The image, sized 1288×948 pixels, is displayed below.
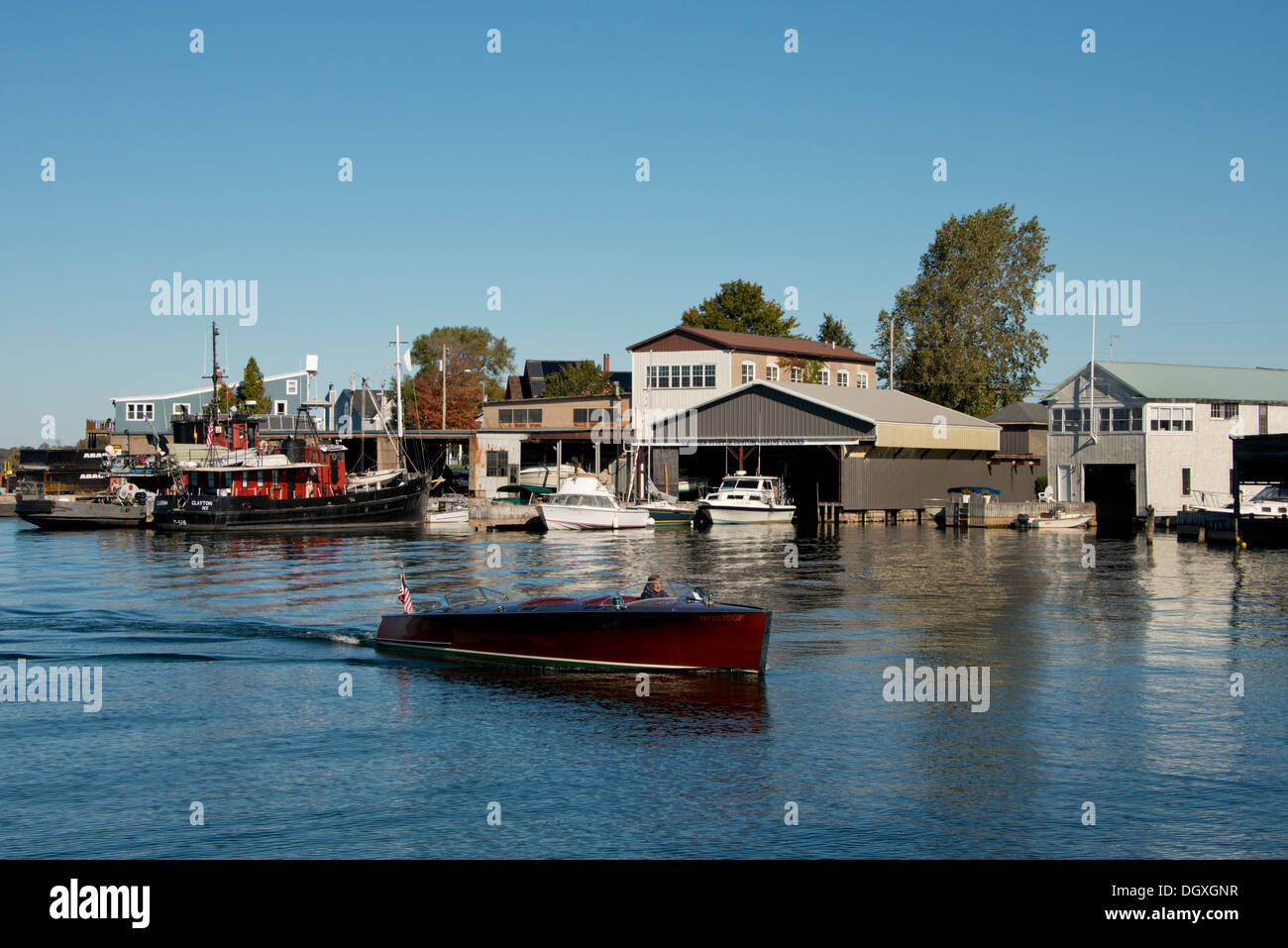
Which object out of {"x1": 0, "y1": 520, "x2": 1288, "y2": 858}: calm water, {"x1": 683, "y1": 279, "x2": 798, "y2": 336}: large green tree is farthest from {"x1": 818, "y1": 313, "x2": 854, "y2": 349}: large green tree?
{"x1": 0, "y1": 520, "x2": 1288, "y2": 858}: calm water

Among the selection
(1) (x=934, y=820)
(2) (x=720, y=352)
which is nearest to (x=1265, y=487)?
(2) (x=720, y=352)

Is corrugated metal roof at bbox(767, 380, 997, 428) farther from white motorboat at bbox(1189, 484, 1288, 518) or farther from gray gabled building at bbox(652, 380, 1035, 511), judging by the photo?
white motorboat at bbox(1189, 484, 1288, 518)

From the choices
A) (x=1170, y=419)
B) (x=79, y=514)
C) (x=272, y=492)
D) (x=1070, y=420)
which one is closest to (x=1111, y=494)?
(x=1070, y=420)

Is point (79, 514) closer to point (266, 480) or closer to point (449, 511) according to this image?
point (266, 480)

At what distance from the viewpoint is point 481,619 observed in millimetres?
25000

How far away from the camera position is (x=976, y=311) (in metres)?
92.8

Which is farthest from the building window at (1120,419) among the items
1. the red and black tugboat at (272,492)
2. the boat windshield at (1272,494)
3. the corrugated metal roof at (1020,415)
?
the red and black tugboat at (272,492)

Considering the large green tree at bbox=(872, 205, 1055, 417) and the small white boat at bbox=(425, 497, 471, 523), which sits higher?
the large green tree at bbox=(872, 205, 1055, 417)

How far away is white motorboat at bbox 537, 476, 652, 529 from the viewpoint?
66562 mm

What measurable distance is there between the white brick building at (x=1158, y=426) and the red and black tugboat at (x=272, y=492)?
40.0 meters

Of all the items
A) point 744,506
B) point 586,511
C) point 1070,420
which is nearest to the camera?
point 586,511

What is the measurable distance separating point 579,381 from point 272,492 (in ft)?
133

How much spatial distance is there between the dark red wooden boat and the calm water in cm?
50
